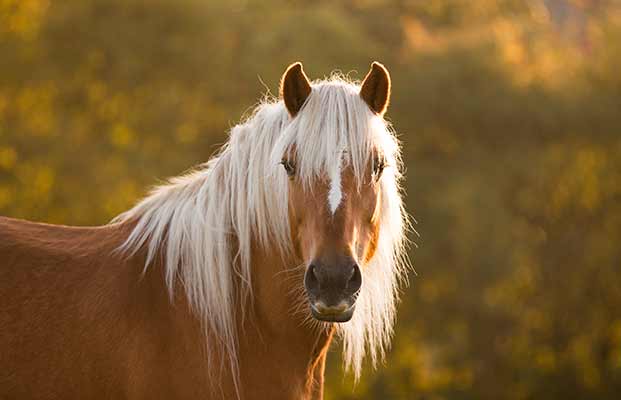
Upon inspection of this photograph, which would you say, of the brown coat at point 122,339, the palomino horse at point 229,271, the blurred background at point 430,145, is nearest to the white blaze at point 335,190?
the palomino horse at point 229,271

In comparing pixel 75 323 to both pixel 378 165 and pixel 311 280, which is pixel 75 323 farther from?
pixel 378 165

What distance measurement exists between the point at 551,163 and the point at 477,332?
4.15 metres

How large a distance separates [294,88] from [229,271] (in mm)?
955

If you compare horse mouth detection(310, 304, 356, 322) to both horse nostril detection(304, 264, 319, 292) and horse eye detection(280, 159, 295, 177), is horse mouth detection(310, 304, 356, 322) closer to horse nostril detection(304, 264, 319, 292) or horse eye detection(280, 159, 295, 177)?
horse nostril detection(304, 264, 319, 292)

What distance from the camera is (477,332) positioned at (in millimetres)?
19078

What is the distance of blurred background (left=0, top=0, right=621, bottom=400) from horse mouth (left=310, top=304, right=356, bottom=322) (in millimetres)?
13179

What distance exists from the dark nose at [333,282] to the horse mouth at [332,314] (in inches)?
1.1

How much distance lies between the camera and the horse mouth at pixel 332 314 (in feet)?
12.7

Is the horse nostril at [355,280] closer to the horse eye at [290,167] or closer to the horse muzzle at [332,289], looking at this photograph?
the horse muzzle at [332,289]

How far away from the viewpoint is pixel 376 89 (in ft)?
14.7

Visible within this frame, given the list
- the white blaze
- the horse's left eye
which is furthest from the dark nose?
the horse's left eye

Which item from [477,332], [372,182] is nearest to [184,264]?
[372,182]

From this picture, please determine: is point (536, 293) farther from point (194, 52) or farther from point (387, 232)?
point (387, 232)

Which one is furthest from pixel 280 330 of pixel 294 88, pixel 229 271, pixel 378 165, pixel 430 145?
pixel 430 145
